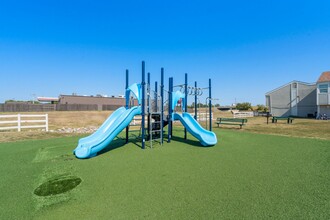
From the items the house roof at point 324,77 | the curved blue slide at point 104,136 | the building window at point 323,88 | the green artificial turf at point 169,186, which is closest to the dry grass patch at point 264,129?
the green artificial turf at point 169,186

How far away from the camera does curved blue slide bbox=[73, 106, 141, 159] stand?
5.96m

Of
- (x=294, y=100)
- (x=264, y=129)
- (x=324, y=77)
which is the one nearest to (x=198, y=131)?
(x=264, y=129)

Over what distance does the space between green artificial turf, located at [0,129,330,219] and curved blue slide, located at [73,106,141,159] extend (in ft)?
1.03

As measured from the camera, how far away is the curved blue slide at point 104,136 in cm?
596

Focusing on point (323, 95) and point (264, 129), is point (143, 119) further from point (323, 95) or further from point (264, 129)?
point (323, 95)

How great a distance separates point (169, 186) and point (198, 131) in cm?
469

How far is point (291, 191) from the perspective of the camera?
3467 millimetres

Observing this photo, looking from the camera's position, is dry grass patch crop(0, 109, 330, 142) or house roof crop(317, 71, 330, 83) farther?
house roof crop(317, 71, 330, 83)

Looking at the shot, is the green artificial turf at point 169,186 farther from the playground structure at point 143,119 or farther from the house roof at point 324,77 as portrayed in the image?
the house roof at point 324,77

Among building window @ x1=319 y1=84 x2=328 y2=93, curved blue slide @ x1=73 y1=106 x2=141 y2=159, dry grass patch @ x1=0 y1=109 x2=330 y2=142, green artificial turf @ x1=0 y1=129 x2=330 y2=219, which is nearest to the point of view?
green artificial turf @ x1=0 y1=129 x2=330 y2=219

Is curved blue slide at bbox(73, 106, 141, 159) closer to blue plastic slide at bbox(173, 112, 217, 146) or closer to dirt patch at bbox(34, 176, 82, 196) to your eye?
dirt patch at bbox(34, 176, 82, 196)

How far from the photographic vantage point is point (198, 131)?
8133 mm

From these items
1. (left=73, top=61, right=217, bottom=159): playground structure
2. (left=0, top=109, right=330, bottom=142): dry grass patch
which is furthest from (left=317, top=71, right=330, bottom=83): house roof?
(left=73, top=61, right=217, bottom=159): playground structure

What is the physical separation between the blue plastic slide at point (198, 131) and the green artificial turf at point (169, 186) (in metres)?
1.54
